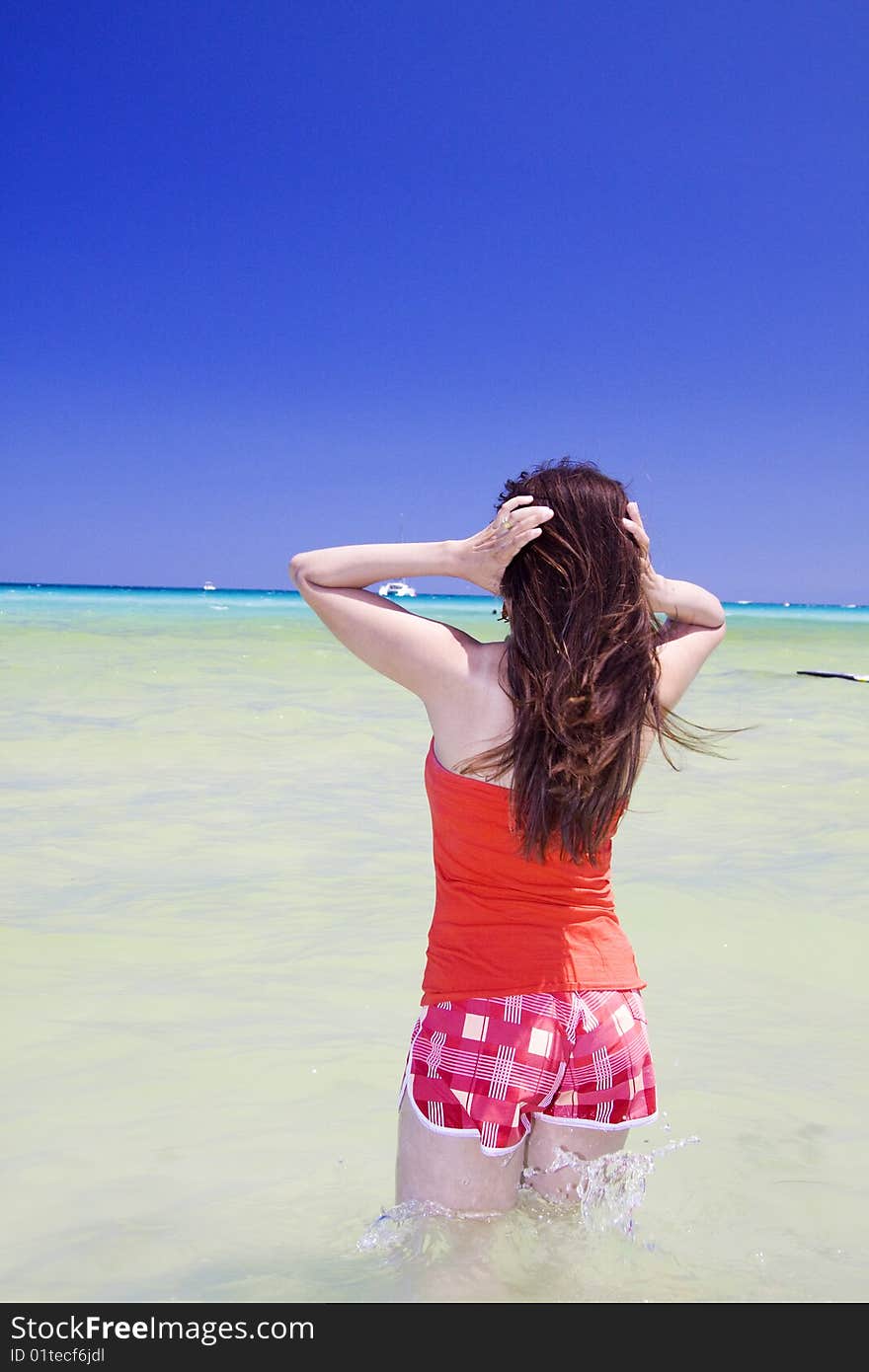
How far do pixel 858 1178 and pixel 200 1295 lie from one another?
1834mm

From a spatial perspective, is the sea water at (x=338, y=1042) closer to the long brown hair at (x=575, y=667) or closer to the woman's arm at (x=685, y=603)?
the long brown hair at (x=575, y=667)

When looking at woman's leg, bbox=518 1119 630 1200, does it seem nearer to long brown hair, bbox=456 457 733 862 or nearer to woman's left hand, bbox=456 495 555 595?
long brown hair, bbox=456 457 733 862

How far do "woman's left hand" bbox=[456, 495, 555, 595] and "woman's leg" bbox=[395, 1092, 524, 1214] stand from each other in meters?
1.01

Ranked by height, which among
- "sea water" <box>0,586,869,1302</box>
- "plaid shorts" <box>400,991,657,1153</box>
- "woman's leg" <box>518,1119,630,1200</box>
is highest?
"plaid shorts" <box>400,991,657,1153</box>

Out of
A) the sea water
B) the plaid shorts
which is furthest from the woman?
the sea water

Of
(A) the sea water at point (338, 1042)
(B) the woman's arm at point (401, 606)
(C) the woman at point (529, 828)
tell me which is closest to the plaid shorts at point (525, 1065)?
(C) the woman at point (529, 828)

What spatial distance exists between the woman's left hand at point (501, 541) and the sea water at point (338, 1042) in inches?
47.1

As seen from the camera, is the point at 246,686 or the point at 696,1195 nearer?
the point at 696,1195

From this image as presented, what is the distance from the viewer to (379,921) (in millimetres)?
5059

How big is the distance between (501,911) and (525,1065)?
0.28 m

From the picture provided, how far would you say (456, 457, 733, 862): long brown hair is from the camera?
6.29ft

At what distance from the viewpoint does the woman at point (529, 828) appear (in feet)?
6.37
